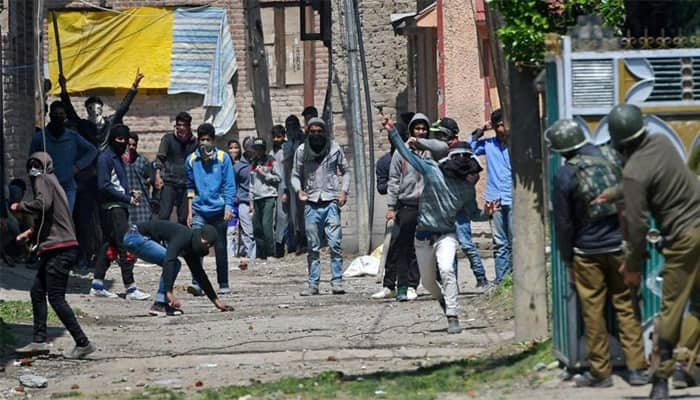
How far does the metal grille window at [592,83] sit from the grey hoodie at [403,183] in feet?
17.8

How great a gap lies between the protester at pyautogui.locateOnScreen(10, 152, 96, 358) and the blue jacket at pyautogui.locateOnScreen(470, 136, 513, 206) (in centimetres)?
507

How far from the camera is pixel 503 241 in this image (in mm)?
16281

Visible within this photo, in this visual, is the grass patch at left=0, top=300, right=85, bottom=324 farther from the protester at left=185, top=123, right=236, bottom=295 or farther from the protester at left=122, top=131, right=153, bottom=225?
the protester at left=122, top=131, right=153, bottom=225

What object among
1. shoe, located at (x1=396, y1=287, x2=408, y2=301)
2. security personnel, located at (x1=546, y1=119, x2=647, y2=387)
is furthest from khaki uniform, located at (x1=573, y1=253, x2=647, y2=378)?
shoe, located at (x1=396, y1=287, x2=408, y2=301)

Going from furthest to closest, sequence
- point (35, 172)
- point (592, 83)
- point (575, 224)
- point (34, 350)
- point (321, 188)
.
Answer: point (321, 188)
point (34, 350)
point (35, 172)
point (592, 83)
point (575, 224)

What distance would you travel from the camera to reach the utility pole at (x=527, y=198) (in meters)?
11.9

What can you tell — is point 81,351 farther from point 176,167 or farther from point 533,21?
point 176,167

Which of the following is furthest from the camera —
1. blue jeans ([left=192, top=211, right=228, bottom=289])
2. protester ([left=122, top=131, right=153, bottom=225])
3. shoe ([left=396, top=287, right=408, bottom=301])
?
protester ([left=122, top=131, right=153, bottom=225])

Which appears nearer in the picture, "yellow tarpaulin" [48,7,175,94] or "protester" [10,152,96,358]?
"protester" [10,152,96,358]

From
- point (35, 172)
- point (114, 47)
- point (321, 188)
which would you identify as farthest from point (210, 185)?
point (114, 47)

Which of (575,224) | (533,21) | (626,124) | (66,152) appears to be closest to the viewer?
(626,124)

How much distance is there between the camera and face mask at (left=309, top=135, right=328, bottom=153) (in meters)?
17.2

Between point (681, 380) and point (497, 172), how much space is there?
271 inches

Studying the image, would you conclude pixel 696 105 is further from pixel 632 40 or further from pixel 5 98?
pixel 5 98
